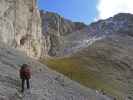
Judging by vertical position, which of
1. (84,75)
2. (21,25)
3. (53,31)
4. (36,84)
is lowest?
(84,75)

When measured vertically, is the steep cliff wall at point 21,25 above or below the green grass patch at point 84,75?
above

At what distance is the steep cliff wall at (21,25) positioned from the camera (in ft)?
237

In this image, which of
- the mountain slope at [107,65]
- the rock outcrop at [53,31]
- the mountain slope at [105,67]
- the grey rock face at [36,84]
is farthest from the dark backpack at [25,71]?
the rock outcrop at [53,31]

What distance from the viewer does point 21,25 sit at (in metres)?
82.5

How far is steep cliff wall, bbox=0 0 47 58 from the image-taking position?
72250 millimetres

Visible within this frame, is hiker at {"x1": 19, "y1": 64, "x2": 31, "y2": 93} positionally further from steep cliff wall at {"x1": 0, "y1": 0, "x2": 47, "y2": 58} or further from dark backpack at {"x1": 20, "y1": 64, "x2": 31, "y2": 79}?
steep cliff wall at {"x1": 0, "y1": 0, "x2": 47, "y2": 58}

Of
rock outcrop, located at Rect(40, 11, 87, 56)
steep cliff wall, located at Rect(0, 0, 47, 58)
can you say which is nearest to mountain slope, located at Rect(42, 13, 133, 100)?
steep cliff wall, located at Rect(0, 0, 47, 58)

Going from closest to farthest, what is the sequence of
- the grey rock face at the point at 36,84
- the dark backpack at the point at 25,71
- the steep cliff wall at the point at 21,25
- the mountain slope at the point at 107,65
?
1. the dark backpack at the point at 25,71
2. the grey rock face at the point at 36,84
3. the mountain slope at the point at 107,65
4. the steep cliff wall at the point at 21,25

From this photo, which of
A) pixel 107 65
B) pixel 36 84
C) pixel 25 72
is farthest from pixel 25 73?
pixel 107 65

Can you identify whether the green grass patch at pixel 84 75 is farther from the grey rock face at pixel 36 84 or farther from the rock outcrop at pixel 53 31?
the rock outcrop at pixel 53 31

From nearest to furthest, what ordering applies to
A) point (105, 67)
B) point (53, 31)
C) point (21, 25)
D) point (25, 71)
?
point (25, 71), point (21, 25), point (105, 67), point (53, 31)

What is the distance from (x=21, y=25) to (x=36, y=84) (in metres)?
42.4

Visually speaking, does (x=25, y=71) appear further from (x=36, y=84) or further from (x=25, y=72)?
(x=36, y=84)

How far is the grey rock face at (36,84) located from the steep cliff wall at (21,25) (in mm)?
20015
